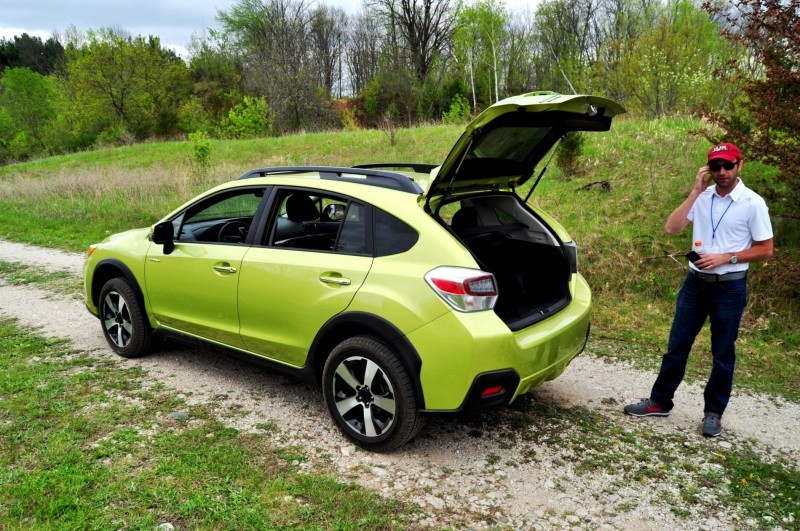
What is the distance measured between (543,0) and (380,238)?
46.2 m

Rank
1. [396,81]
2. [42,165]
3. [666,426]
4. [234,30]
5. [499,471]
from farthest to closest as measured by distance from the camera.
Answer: [234,30] < [396,81] < [42,165] < [666,426] < [499,471]

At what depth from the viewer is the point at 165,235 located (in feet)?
14.5

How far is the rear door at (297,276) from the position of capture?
3.41 metres

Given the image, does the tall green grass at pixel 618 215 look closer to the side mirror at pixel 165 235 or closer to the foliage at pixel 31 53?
the side mirror at pixel 165 235

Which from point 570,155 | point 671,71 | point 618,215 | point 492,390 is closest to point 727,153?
point 492,390

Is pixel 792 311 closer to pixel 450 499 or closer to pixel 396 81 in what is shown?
pixel 450 499

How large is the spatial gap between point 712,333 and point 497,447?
1684 millimetres

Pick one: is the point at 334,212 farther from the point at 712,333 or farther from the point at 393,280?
the point at 712,333

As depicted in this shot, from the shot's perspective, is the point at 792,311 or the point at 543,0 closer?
the point at 792,311

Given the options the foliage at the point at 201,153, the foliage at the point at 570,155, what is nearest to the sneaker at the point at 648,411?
the foliage at the point at 570,155

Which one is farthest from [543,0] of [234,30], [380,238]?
[380,238]

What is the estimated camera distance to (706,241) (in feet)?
11.8

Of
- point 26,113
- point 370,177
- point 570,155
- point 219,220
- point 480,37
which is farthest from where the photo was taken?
point 26,113

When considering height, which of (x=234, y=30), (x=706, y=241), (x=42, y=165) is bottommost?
(x=706, y=241)
